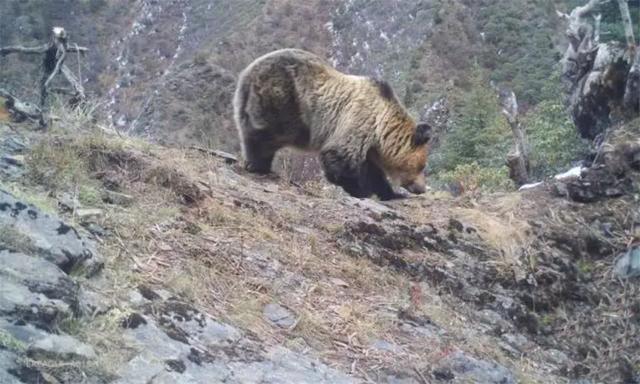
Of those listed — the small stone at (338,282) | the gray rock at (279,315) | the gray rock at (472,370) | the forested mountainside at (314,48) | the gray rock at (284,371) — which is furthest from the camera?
the forested mountainside at (314,48)

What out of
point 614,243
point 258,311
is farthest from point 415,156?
point 258,311

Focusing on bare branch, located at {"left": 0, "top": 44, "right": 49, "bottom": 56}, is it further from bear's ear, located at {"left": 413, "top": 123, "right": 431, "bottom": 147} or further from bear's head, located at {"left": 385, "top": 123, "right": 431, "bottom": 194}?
bear's ear, located at {"left": 413, "top": 123, "right": 431, "bottom": 147}

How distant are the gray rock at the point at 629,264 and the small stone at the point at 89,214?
14.5ft

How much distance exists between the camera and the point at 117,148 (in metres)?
6.66

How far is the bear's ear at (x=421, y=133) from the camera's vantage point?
8648 millimetres

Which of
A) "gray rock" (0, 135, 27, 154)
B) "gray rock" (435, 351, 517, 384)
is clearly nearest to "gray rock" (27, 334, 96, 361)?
"gray rock" (435, 351, 517, 384)

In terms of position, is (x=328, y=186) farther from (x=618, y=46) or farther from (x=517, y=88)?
(x=517, y=88)

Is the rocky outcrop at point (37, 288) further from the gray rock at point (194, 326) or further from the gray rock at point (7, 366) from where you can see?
the gray rock at point (194, 326)

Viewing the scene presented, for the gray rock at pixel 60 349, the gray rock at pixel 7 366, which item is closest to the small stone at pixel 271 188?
the gray rock at pixel 60 349

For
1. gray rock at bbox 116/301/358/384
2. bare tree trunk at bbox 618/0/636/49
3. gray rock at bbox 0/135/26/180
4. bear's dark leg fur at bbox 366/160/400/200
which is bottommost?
bear's dark leg fur at bbox 366/160/400/200

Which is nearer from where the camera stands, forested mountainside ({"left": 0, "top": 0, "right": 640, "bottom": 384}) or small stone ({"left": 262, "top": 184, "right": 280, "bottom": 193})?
forested mountainside ({"left": 0, "top": 0, "right": 640, "bottom": 384})

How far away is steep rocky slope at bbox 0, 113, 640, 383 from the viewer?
Answer: 4.33 meters

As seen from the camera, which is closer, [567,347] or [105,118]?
[567,347]

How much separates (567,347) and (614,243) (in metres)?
1.65
